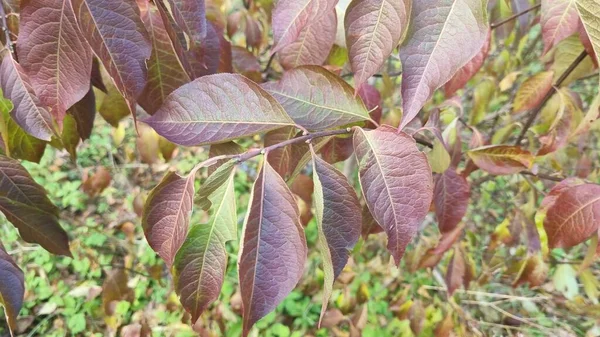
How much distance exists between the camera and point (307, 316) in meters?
2.39

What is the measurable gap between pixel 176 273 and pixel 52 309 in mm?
2221

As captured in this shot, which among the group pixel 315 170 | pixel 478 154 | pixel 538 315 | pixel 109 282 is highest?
pixel 315 170

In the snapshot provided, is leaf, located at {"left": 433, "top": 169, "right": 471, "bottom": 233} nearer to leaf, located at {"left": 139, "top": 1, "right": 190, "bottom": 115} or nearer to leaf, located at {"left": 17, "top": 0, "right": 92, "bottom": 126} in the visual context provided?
leaf, located at {"left": 139, "top": 1, "right": 190, "bottom": 115}

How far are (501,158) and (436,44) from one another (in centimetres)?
45

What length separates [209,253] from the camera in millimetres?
529

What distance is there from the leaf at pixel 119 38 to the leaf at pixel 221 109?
59mm

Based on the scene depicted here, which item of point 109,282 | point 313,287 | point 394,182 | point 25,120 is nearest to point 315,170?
point 394,182

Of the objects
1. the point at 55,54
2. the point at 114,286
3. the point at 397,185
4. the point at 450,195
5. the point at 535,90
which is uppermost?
the point at 55,54

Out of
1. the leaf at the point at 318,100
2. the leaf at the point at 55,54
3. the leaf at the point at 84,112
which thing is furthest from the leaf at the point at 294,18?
the leaf at the point at 84,112

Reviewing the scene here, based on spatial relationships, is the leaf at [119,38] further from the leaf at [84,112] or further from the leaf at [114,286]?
the leaf at [114,286]

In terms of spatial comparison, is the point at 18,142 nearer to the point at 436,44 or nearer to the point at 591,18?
the point at 436,44

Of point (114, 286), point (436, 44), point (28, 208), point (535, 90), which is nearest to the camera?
point (436, 44)

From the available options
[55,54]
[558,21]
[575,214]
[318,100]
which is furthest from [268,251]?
[575,214]

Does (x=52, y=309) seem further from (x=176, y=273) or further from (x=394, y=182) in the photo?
(x=394, y=182)
